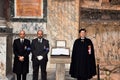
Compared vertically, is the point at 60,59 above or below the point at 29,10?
below

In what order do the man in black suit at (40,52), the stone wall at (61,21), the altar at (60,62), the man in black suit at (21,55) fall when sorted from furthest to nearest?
the stone wall at (61,21) → the man in black suit at (21,55) → the man in black suit at (40,52) → the altar at (60,62)

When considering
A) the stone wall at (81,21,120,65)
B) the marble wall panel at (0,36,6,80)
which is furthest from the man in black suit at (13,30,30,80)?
the stone wall at (81,21,120,65)

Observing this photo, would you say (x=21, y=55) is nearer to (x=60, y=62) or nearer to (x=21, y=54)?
(x=21, y=54)

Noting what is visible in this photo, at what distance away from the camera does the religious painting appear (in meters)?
13.2

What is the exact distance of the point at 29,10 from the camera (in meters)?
13.2

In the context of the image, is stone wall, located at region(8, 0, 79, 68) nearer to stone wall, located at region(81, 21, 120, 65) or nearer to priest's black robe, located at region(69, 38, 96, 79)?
stone wall, located at region(81, 21, 120, 65)

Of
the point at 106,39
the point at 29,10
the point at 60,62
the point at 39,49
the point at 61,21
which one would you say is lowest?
the point at 60,62

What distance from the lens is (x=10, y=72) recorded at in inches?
491

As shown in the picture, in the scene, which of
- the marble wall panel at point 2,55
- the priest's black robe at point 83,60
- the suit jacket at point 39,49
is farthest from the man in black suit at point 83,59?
the marble wall panel at point 2,55

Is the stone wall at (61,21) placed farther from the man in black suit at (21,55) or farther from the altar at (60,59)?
the altar at (60,59)

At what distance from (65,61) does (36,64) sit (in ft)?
3.34

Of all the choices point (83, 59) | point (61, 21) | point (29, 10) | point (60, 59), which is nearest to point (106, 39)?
point (61, 21)

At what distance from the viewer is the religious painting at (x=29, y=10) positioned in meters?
13.2

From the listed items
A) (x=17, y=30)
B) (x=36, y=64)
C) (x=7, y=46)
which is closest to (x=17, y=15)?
(x=17, y=30)
